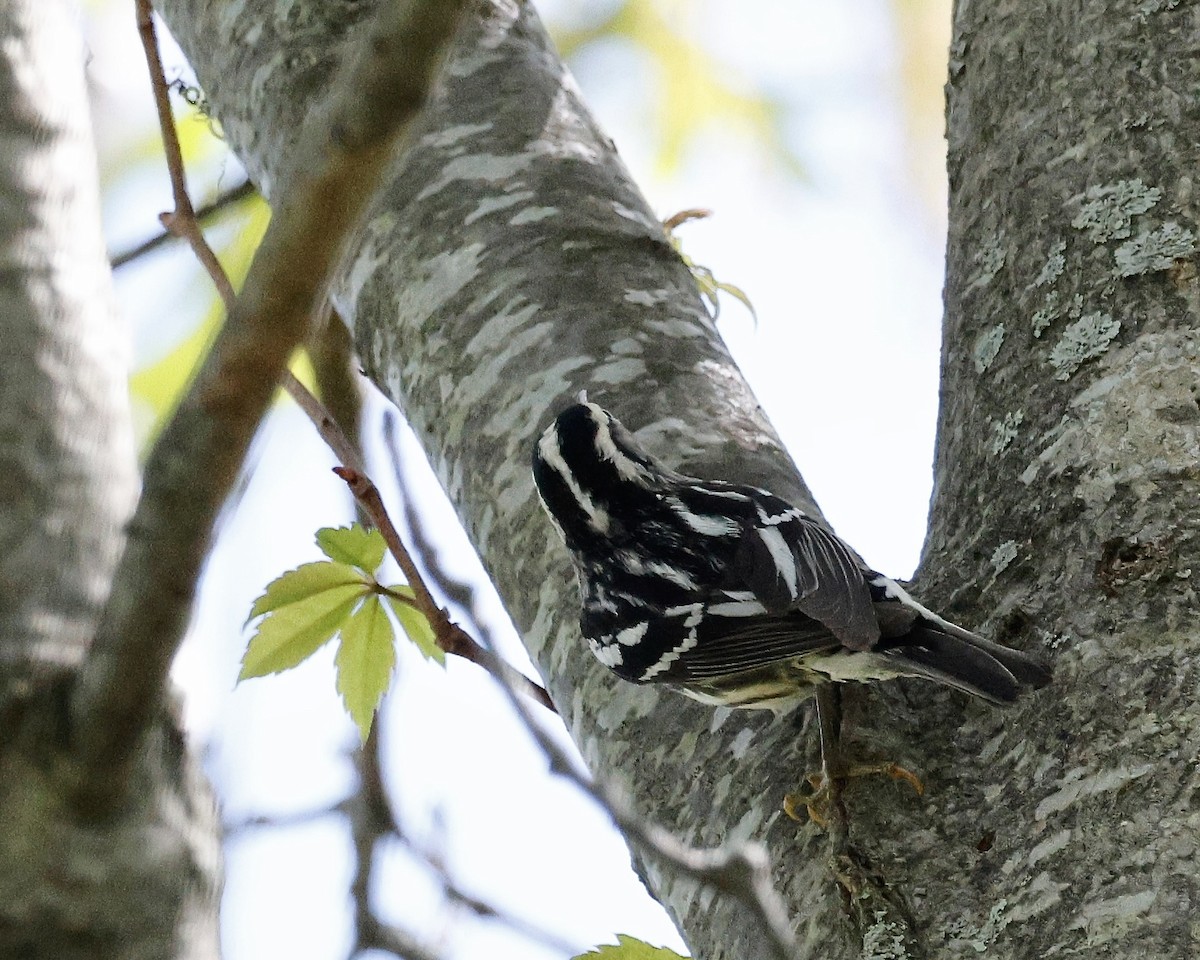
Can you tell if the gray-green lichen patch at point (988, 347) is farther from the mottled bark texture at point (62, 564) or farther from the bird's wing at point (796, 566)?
the mottled bark texture at point (62, 564)

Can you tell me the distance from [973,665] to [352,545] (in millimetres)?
777

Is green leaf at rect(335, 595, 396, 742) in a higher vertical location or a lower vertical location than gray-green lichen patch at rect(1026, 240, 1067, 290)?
lower

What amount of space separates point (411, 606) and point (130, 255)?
85cm

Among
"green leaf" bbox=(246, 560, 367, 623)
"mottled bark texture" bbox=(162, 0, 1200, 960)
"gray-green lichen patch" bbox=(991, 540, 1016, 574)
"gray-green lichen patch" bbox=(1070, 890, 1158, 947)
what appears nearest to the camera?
"gray-green lichen patch" bbox=(1070, 890, 1158, 947)

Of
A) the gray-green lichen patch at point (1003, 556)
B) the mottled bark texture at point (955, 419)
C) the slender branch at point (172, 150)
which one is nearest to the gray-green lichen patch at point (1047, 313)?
the mottled bark texture at point (955, 419)

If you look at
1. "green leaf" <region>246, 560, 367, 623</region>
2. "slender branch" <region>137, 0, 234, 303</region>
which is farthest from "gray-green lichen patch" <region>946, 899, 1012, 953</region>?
"slender branch" <region>137, 0, 234, 303</region>

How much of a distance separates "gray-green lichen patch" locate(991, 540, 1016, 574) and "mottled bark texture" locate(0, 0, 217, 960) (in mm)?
895

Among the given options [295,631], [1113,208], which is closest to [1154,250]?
[1113,208]

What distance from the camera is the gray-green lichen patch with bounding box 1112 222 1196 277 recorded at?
1545 mm

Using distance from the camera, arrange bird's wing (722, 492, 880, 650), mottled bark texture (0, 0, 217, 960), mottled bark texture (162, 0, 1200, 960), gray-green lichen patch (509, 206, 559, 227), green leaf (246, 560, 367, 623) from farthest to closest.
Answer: gray-green lichen patch (509, 206, 559, 227) → green leaf (246, 560, 367, 623) → bird's wing (722, 492, 880, 650) → mottled bark texture (162, 0, 1200, 960) → mottled bark texture (0, 0, 217, 960)

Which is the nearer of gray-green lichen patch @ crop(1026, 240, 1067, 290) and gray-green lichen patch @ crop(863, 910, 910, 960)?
gray-green lichen patch @ crop(863, 910, 910, 960)

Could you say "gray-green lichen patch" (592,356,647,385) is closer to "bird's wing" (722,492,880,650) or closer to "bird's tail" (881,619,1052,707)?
"bird's wing" (722,492,880,650)

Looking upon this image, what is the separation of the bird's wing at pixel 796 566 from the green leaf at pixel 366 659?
0.45m

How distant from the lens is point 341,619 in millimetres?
1726
